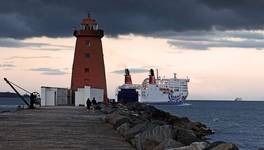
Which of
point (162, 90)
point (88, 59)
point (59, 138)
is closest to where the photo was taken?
point (59, 138)

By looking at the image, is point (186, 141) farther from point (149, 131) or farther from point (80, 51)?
point (80, 51)

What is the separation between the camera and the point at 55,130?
17000 millimetres

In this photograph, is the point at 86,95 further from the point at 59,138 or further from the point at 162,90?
the point at 162,90

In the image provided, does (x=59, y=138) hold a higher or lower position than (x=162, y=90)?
lower

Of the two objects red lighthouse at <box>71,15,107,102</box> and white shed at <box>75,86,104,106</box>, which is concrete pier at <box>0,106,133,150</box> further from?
red lighthouse at <box>71,15,107,102</box>

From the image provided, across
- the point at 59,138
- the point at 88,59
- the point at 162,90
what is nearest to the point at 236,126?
the point at 88,59

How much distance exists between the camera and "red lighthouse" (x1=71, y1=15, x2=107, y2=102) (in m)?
45.2

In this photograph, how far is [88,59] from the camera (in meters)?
45.4

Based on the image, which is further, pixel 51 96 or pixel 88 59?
pixel 88 59

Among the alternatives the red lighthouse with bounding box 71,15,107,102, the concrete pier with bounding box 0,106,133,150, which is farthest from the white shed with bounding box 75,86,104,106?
the concrete pier with bounding box 0,106,133,150

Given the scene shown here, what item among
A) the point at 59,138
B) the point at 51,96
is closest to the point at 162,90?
the point at 51,96

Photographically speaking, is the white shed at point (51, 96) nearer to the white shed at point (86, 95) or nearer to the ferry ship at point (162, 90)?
the white shed at point (86, 95)

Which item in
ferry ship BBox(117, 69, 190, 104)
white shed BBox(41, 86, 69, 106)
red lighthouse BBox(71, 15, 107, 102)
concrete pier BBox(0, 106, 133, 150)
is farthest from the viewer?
ferry ship BBox(117, 69, 190, 104)

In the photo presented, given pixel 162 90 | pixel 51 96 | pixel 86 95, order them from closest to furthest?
pixel 86 95, pixel 51 96, pixel 162 90
